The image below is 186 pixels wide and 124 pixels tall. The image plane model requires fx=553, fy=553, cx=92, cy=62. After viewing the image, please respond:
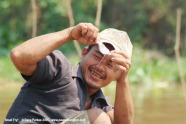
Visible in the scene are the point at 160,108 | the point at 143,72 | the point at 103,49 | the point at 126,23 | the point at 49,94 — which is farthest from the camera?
the point at 126,23

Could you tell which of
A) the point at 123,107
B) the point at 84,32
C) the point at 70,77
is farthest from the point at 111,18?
the point at 84,32

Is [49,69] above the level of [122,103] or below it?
above

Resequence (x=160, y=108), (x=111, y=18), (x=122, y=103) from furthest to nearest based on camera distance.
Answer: (x=111, y=18) → (x=160, y=108) → (x=122, y=103)

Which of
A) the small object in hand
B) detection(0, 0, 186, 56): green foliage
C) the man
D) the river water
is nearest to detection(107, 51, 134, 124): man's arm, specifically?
the man

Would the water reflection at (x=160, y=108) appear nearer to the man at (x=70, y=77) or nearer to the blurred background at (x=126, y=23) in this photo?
the man at (x=70, y=77)

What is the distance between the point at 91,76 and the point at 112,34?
23 centimetres

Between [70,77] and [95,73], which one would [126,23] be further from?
[70,77]

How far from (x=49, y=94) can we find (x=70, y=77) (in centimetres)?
13

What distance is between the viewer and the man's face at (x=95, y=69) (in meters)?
2.64

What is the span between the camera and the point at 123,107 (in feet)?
9.48

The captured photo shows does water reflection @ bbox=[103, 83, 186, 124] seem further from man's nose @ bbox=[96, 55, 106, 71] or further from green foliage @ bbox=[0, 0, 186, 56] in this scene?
green foliage @ bbox=[0, 0, 186, 56]

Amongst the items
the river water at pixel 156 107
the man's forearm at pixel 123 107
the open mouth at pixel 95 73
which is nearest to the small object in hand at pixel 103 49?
the open mouth at pixel 95 73

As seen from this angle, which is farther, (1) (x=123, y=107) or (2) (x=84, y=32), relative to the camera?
(1) (x=123, y=107)

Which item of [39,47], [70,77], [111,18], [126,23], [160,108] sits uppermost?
[111,18]
